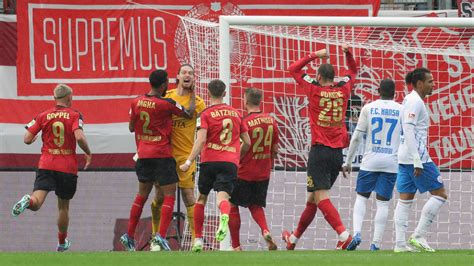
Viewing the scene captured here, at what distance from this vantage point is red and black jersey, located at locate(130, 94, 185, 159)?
1319 centimetres

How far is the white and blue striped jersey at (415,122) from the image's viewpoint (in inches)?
487

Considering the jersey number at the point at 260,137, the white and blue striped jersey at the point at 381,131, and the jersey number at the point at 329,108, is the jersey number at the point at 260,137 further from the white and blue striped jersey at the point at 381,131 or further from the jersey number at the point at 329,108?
the white and blue striped jersey at the point at 381,131

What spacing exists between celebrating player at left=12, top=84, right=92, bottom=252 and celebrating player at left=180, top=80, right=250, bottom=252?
155 centimetres

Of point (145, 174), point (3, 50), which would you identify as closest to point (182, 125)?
point (145, 174)

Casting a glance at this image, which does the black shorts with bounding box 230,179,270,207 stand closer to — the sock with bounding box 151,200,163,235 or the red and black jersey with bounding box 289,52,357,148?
the sock with bounding box 151,200,163,235

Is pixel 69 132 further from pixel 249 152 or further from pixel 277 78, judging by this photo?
pixel 277 78

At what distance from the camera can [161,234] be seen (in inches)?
520

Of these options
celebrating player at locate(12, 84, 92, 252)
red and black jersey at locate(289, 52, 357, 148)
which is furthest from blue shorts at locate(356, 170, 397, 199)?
celebrating player at locate(12, 84, 92, 252)

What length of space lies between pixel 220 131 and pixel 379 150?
178 cm

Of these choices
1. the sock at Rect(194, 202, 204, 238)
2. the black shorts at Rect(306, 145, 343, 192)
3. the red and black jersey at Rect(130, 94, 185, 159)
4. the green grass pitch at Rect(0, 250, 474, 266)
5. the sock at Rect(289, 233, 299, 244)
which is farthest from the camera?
the sock at Rect(289, 233, 299, 244)

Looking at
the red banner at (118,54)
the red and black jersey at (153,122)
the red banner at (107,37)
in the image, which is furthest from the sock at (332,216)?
the red banner at (107,37)

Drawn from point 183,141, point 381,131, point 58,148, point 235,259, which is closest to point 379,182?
A: point 381,131

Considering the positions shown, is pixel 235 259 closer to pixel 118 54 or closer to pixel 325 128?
pixel 325 128

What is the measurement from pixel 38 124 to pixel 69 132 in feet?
1.16
